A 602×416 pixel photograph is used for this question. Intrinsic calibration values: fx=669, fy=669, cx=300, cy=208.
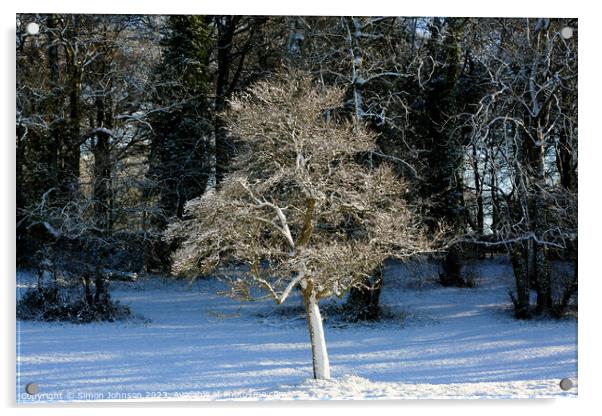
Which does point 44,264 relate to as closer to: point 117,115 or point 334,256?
point 117,115

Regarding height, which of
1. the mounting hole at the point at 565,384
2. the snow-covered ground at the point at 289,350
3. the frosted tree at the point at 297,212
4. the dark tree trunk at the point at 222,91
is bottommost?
the mounting hole at the point at 565,384

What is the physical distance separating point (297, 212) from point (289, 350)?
1472 millimetres

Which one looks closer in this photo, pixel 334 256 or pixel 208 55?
pixel 334 256

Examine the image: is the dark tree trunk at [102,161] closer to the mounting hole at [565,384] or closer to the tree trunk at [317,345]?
the tree trunk at [317,345]

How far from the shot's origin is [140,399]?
628 centimetres

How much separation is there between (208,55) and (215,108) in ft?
1.95

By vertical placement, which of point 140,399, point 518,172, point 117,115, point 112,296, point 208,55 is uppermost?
point 208,55

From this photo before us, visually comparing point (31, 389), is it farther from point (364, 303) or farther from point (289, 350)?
point (364, 303)

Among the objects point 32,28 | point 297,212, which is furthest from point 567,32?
point 32,28

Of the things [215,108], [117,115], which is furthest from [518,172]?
[117,115]

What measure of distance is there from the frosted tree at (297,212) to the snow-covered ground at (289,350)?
491 mm

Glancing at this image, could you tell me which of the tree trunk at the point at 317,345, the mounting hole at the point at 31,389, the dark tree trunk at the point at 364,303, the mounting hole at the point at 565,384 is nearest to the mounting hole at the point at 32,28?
the mounting hole at the point at 31,389

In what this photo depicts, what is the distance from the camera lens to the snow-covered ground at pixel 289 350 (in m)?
6.33

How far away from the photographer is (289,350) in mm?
6797
